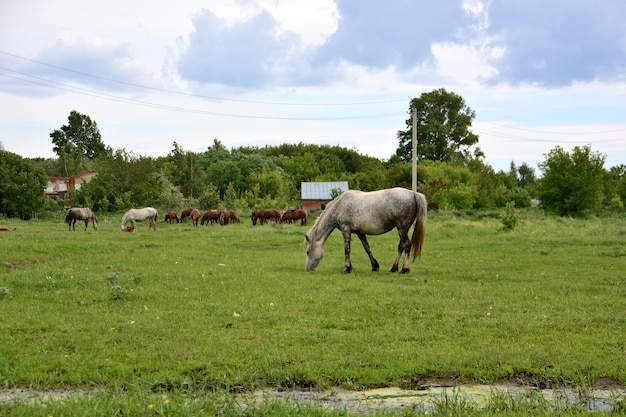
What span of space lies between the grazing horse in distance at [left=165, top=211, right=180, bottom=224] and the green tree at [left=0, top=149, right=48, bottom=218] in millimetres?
13237

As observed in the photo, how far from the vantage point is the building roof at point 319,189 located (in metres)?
77.3

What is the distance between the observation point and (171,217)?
41.5 m

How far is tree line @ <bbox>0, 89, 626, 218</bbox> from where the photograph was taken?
4647 cm

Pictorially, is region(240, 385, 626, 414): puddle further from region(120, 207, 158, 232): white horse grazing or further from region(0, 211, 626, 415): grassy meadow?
region(120, 207, 158, 232): white horse grazing

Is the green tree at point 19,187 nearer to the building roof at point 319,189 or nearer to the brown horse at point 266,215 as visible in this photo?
the brown horse at point 266,215

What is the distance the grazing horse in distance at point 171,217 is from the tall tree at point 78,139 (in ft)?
182

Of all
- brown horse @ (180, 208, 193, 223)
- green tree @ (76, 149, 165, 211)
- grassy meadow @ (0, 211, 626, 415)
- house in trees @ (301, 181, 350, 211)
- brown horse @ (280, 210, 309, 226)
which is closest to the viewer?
grassy meadow @ (0, 211, 626, 415)

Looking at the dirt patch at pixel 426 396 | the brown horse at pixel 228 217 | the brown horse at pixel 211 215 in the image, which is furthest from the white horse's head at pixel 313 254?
the brown horse at pixel 211 215

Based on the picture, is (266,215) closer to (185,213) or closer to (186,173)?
(185,213)

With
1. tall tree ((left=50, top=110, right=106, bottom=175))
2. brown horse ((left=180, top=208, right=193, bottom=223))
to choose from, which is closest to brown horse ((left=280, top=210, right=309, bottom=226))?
brown horse ((left=180, top=208, right=193, bottom=223))

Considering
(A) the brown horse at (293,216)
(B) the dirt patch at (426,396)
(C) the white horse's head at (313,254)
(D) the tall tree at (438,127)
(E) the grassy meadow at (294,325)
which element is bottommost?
(B) the dirt patch at (426,396)

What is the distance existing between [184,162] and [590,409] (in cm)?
6146

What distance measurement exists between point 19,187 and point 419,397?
47.2 metres

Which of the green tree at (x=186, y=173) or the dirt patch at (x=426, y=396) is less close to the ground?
the green tree at (x=186, y=173)
